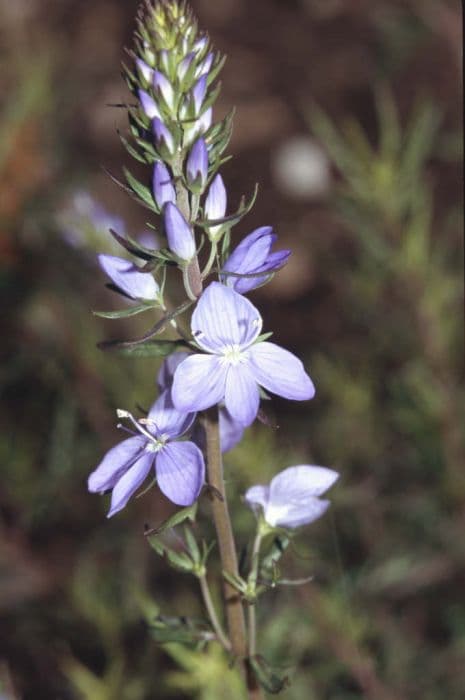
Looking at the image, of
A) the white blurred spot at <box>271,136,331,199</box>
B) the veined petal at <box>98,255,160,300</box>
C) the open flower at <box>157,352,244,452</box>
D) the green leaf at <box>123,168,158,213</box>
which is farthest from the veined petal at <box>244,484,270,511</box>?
the white blurred spot at <box>271,136,331,199</box>

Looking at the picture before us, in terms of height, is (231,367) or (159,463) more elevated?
(231,367)

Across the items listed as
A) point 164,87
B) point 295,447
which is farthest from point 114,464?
point 295,447

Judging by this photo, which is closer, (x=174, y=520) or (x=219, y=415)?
(x=174, y=520)

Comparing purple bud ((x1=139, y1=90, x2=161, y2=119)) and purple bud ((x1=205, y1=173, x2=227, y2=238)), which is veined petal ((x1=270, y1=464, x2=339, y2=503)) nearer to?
purple bud ((x1=205, y1=173, x2=227, y2=238))

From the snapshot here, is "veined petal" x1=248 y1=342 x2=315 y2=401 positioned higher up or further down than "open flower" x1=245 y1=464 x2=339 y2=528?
higher up

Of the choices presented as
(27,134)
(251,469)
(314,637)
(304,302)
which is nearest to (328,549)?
(314,637)

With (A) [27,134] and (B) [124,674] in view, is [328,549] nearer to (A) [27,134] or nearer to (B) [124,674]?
(B) [124,674]

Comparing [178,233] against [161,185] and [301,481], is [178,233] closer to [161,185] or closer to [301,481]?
[161,185]
